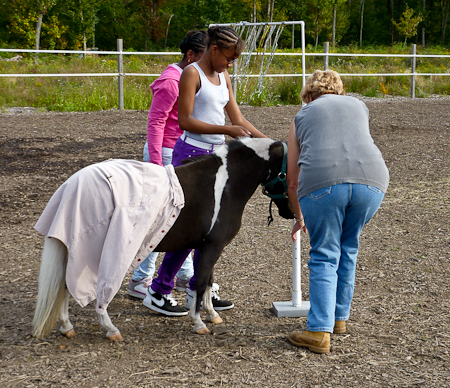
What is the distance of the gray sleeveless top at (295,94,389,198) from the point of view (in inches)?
109

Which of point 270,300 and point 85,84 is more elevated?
point 85,84

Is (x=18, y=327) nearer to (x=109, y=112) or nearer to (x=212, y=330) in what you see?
(x=212, y=330)

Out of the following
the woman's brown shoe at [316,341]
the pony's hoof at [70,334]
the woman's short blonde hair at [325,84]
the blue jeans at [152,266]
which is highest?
the woman's short blonde hair at [325,84]

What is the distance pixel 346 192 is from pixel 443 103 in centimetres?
1374

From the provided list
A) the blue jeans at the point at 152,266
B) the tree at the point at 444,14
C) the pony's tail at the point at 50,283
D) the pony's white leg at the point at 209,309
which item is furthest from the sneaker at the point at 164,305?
the tree at the point at 444,14

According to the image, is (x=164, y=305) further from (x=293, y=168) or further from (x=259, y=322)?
(x=293, y=168)

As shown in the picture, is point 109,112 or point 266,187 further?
point 109,112

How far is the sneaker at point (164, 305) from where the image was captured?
3.50 meters

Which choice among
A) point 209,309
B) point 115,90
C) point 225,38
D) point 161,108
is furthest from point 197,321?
point 115,90

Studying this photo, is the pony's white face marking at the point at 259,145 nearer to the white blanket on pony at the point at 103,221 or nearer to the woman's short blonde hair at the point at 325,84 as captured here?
the woman's short blonde hair at the point at 325,84

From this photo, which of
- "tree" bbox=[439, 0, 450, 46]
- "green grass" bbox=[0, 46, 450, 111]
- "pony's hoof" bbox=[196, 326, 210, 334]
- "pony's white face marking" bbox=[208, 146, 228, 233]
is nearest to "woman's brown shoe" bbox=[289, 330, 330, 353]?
"pony's hoof" bbox=[196, 326, 210, 334]

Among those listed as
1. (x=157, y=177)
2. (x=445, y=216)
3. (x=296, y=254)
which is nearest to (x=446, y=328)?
(x=296, y=254)

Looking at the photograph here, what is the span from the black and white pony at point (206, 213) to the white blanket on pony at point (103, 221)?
125mm

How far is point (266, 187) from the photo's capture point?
130 inches
